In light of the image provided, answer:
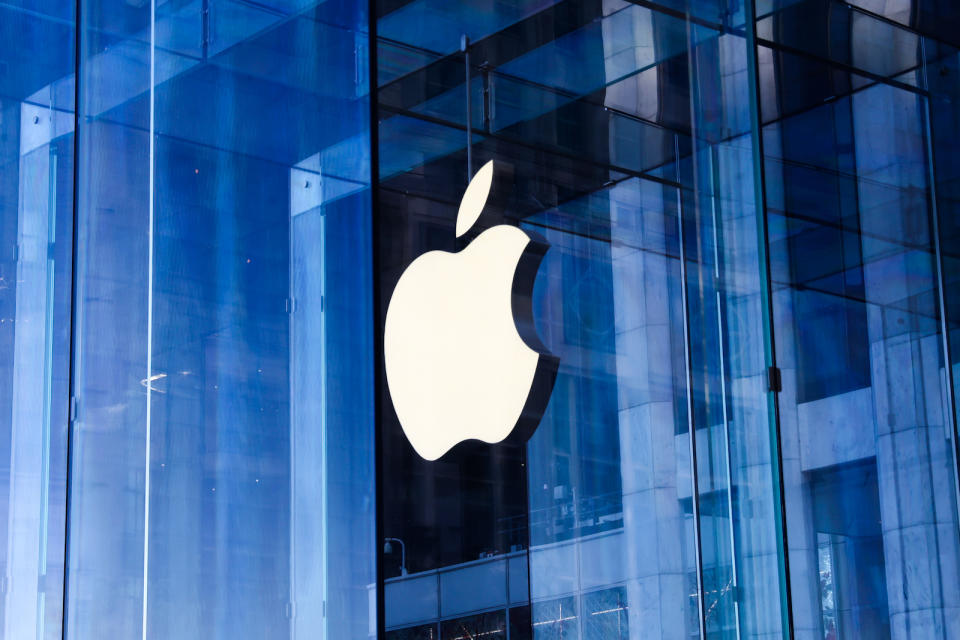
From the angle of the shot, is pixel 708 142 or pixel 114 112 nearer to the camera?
pixel 114 112

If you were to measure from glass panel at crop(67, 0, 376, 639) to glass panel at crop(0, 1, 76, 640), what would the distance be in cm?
4

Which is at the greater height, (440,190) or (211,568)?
(440,190)

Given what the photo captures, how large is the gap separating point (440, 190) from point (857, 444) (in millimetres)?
1338

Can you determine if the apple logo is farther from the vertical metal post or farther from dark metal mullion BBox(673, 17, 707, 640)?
dark metal mullion BBox(673, 17, 707, 640)

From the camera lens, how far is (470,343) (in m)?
3.15

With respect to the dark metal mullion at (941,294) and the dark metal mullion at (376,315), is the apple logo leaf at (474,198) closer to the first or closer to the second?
the dark metal mullion at (376,315)

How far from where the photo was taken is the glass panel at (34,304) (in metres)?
2.72

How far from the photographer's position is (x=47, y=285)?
2.88m

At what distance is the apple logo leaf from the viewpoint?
10.3 feet

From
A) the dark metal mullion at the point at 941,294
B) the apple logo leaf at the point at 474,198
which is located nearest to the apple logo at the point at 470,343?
the apple logo leaf at the point at 474,198

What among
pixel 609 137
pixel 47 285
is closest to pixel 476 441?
pixel 609 137

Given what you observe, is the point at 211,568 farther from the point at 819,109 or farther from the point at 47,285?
the point at 819,109

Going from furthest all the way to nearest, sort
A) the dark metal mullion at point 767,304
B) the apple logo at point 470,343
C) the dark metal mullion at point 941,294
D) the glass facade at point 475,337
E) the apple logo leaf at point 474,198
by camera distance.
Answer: the dark metal mullion at point 941,294 → the dark metal mullion at point 767,304 → the apple logo leaf at point 474,198 → the apple logo at point 470,343 → the glass facade at point 475,337

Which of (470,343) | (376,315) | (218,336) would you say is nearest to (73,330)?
(218,336)
